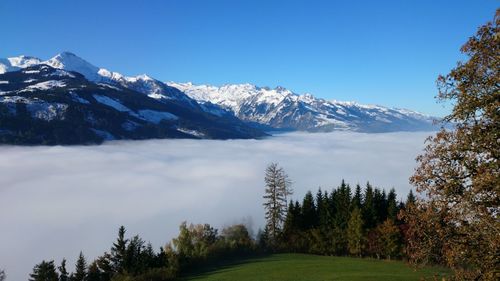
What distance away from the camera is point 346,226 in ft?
295

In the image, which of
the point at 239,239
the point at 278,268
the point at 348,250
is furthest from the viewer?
the point at 239,239

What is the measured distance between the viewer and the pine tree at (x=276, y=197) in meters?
89.7

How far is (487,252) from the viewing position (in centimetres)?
1245

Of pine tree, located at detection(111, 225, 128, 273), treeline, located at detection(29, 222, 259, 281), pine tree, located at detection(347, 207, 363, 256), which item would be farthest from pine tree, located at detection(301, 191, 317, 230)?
pine tree, located at detection(111, 225, 128, 273)

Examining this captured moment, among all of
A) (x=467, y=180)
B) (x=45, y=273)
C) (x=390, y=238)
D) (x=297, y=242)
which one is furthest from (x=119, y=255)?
(x=467, y=180)

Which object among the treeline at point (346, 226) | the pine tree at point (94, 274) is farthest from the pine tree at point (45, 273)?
the treeline at point (346, 226)

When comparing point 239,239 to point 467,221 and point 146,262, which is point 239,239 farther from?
point 467,221

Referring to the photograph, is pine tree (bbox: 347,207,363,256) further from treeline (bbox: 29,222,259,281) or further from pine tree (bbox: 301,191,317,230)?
treeline (bbox: 29,222,259,281)

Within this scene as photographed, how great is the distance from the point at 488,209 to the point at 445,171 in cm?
177

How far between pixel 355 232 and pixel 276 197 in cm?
1893

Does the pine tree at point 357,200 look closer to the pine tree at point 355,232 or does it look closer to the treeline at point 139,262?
the pine tree at point 355,232

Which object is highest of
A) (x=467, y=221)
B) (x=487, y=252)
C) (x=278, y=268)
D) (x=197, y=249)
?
(x=467, y=221)

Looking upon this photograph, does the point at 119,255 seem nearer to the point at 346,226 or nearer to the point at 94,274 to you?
the point at 94,274

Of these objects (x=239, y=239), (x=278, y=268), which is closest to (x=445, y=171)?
(x=278, y=268)
